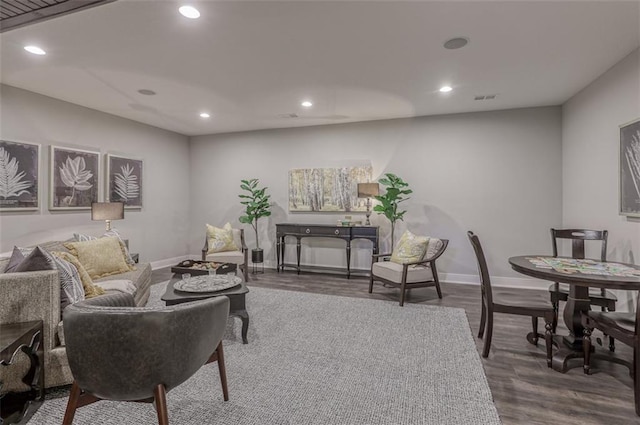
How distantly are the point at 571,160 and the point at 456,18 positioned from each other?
3101 millimetres

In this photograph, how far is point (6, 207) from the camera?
375cm

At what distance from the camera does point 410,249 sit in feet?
13.6

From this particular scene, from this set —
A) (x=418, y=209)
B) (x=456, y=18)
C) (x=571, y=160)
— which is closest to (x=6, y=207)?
(x=456, y=18)

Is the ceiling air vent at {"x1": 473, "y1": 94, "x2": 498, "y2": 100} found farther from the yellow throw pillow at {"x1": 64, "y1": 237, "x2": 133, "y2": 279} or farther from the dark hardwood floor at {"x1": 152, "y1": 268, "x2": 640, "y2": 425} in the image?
the yellow throw pillow at {"x1": 64, "y1": 237, "x2": 133, "y2": 279}

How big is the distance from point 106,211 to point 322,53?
366cm

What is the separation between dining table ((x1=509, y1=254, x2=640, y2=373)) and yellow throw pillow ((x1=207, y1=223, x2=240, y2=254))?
3.98m

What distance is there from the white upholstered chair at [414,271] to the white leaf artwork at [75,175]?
4546mm

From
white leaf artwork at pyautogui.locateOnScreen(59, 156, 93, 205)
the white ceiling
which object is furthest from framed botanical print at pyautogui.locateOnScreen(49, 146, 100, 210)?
the white ceiling

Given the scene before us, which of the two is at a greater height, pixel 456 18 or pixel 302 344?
pixel 456 18

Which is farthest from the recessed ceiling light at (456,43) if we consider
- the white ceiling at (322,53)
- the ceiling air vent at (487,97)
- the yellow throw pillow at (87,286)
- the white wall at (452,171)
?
the yellow throw pillow at (87,286)

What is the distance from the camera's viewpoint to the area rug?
70.9 inches

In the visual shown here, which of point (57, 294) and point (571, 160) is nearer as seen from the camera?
point (57, 294)

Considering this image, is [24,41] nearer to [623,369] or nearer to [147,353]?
[147,353]

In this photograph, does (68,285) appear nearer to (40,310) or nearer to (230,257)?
(40,310)
